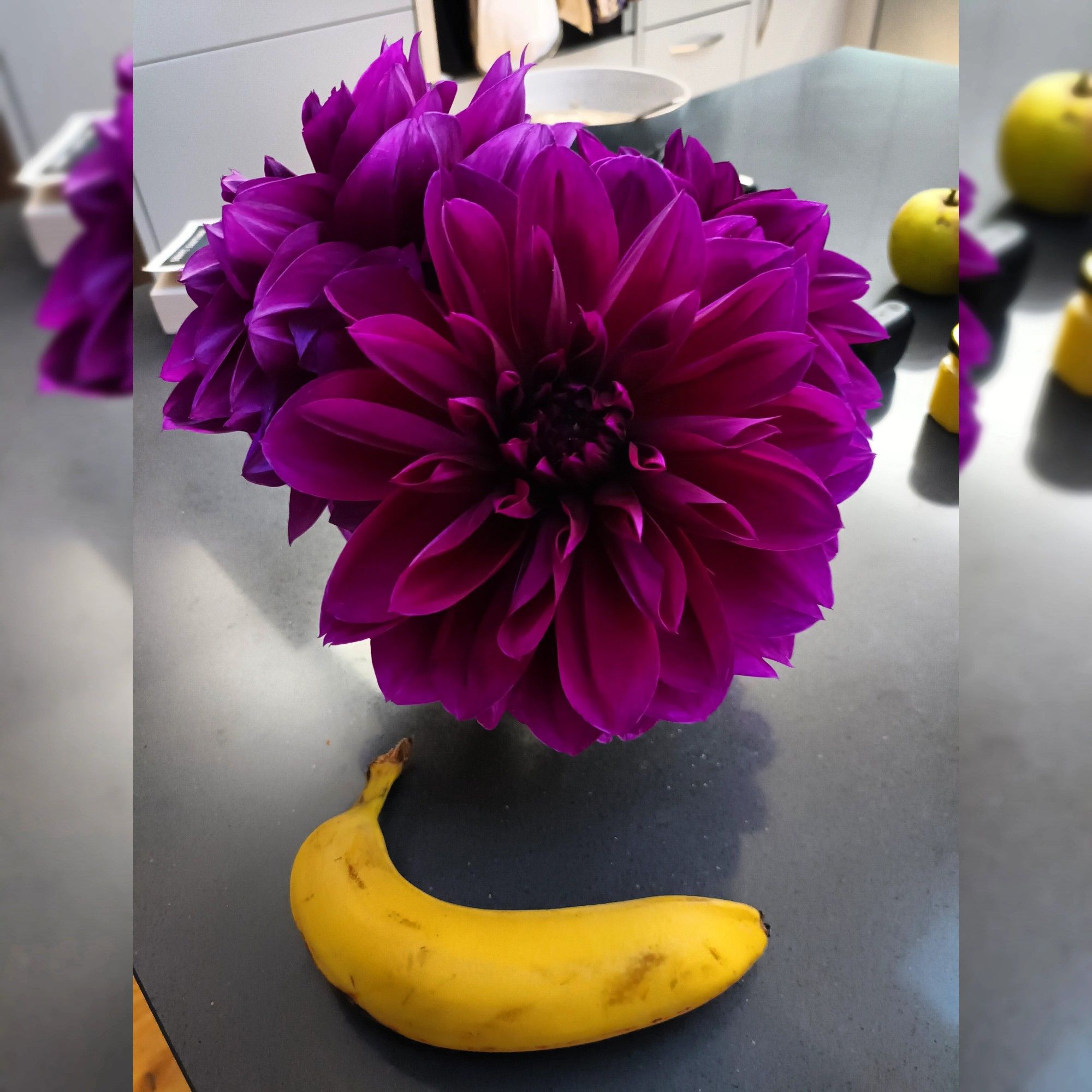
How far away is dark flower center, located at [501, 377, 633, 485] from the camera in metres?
0.24

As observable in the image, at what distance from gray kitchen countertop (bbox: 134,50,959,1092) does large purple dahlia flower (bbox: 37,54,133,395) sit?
0.78 feet

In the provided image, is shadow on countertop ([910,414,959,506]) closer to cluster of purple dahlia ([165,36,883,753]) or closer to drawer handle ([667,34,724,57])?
cluster of purple dahlia ([165,36,883,753])

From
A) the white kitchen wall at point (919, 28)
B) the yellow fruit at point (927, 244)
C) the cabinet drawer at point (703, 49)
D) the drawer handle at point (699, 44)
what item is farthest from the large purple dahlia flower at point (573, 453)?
the drawer handle at point (699, 44)

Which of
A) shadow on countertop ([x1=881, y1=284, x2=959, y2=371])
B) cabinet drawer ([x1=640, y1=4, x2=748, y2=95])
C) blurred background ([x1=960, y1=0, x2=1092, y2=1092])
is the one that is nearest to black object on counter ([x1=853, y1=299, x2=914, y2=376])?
shadow on countertop ([x1=881, y1=284, x2=959, y2=371])

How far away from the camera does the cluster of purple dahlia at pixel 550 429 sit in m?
0.23

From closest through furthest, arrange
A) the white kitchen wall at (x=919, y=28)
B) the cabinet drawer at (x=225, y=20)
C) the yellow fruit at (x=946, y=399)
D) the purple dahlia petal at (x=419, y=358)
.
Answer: the purple dahlia petal at (x=419, y=358) < the yellow fruit at (x=946, y=399) < the white kitchen wall at (x=919, y=28) < the cabinet drawer at (x=225, y=20)

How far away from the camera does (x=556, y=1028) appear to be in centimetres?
26

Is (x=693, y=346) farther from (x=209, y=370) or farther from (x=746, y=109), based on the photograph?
(x=746, y=109)

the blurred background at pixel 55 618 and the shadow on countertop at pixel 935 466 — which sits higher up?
the blurred background at pixel 55 618

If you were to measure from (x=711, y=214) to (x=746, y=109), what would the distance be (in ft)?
2.40

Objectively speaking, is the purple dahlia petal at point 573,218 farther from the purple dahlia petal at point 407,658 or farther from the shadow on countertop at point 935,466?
the shadow on countertop at point 935,466

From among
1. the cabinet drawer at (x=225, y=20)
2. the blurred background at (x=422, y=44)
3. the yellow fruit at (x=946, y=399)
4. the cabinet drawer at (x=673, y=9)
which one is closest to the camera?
the yellow fruit at (x=946, y=399)

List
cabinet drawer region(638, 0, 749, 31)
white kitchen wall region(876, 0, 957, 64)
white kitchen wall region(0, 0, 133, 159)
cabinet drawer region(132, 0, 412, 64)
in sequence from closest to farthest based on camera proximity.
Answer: white kitchen wall region(0, 0, 133, 159) < white kitchen wall region(876, 0, 957, 64) < cabinet drawer region(132, 0, 412, 64) < cabinet drawer region(638, 0, 749, 31)

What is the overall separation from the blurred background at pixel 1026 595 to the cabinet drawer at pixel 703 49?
3.32 ft
